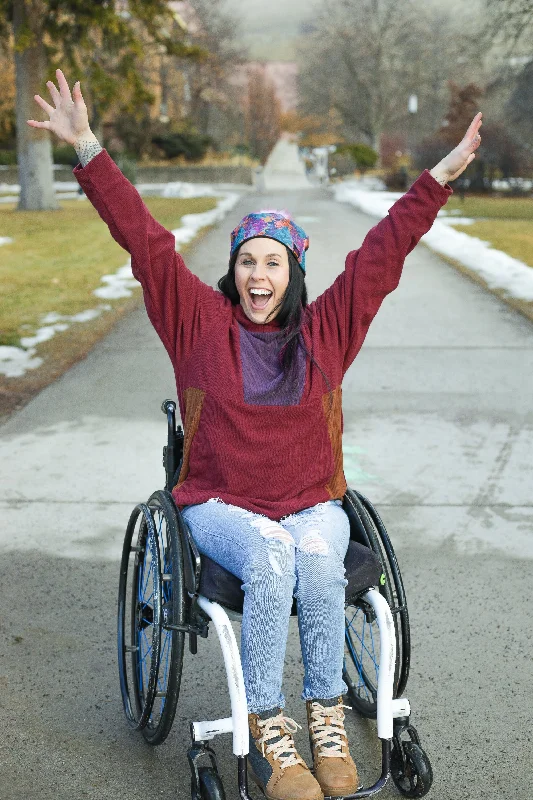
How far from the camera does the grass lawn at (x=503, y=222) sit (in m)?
15.5

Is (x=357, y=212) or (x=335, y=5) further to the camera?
(x=335, y=5)

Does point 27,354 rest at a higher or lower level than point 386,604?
lower

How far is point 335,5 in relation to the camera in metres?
61.7

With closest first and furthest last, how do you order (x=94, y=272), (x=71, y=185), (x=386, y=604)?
(x=386, y=604) < (x=94, y=272) < (x=71, y=185)

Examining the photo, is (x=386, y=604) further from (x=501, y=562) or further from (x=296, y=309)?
(x=501, y=562)

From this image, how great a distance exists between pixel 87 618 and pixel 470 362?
183 inches

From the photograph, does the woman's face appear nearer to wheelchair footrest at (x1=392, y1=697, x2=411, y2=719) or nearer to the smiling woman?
the smiling woman

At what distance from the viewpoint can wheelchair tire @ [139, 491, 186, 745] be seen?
8.15 feet

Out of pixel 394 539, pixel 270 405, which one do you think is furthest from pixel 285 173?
pixel 270 405

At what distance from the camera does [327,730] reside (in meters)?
2.50

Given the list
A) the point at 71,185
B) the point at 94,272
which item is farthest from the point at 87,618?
the point at 71,185

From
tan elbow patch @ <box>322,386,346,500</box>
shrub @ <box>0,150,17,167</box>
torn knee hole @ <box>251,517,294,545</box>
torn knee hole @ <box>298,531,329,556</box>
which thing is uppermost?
tan elbow patch @ <box>322,386,346,500</box>

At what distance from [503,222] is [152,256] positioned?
19.0 metres

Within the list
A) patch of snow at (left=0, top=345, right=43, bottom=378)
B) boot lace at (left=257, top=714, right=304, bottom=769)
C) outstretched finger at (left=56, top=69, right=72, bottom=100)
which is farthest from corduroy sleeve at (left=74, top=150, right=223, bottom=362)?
patch of snow at (left=0, top=345, right=43, bottom=378)
